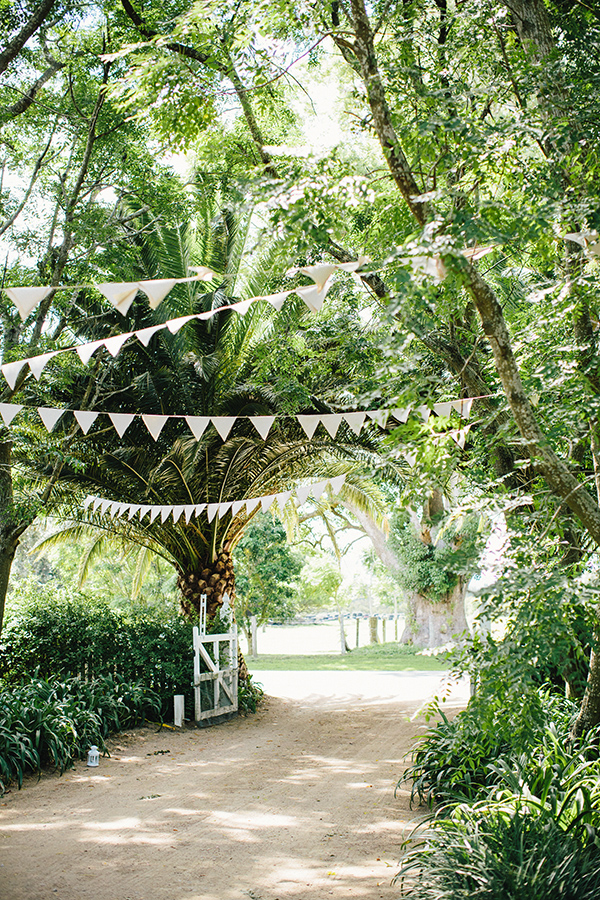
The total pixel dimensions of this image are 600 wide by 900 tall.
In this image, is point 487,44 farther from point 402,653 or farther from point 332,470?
point 402,653

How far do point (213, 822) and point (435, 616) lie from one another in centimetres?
1353

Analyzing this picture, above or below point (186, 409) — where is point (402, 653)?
below

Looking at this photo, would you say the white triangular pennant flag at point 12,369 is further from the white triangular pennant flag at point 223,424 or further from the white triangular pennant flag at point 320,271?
the white triangular pennant flag at point 320,271

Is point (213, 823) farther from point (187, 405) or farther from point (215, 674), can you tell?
point (187, 405)

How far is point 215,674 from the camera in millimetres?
9648

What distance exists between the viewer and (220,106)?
19.9ft

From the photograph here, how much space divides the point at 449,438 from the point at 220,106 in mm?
4338

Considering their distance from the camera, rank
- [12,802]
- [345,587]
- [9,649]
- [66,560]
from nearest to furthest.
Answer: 1. [12,802]
2. [9,649]
3. [66,560]
4. [345,587]

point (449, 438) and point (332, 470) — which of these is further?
point (332, 470)

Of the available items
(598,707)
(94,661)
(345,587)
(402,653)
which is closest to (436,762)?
(598,707)

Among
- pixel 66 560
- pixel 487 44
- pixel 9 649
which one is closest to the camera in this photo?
pixel 487 44

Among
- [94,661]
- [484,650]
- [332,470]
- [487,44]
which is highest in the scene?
[487,44]

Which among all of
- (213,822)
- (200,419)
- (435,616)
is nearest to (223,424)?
(200,419)

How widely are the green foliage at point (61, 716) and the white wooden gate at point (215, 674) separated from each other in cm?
67
